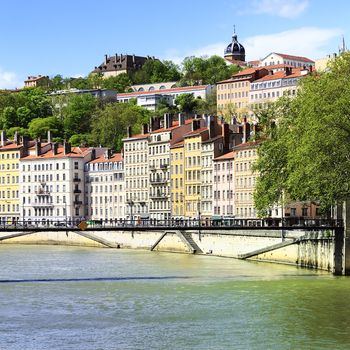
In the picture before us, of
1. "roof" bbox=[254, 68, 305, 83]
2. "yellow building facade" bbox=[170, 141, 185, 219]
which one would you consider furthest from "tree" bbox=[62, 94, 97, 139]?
"yellow building facade" bbox=[170, 141, 185, 219]

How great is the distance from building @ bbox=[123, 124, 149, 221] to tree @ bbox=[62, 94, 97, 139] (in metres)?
37.4

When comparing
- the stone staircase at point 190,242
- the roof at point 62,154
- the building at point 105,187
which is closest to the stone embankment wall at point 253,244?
the stone staircase at point 190,242

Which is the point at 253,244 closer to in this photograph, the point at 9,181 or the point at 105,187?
the point at 105,187

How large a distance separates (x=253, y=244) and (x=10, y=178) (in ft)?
222

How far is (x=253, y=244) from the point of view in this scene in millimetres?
72688

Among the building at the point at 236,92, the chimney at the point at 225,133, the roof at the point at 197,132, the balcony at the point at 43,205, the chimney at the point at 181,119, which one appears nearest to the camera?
the chimney at the point at 225,133

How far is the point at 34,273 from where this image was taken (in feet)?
215

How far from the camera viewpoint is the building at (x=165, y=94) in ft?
586

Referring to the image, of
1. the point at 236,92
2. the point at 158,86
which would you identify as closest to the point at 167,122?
the point at 236,92

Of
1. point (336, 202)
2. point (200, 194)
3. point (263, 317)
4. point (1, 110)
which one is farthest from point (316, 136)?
point (1, 110)

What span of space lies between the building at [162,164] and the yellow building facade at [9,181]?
23.6 metres

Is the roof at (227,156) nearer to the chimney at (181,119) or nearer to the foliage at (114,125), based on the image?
the chimney at (181,119)

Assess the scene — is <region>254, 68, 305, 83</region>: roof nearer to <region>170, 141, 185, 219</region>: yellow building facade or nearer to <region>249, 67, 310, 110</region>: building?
<region>249, 67, 310, 110</region>: building

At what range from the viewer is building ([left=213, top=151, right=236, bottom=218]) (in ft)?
333
